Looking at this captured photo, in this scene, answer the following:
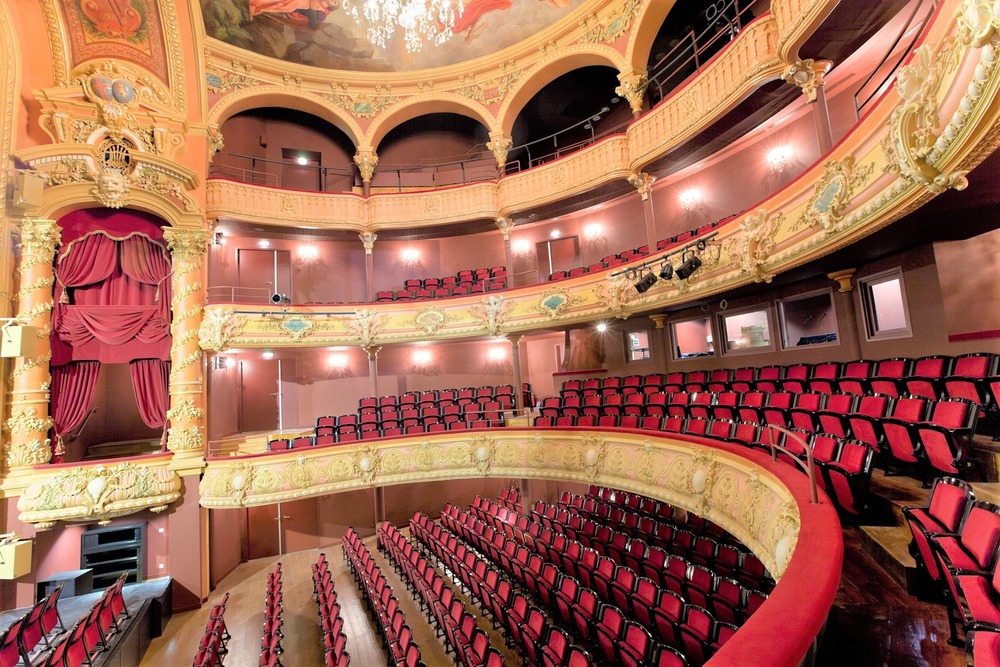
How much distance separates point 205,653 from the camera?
17.7ft

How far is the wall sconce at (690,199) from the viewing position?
10172mm

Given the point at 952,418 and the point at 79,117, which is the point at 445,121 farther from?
the point at 952,418

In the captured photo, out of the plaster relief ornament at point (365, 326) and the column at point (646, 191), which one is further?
the plaster relief ornament at point (365, 326)

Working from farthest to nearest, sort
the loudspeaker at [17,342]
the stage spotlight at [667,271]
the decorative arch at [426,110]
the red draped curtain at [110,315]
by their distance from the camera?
the decorative arch at [426,110] → the red draped curtain at [110,315] → the stage spotlight at [667,271] → the loudspeaker at [17,342]

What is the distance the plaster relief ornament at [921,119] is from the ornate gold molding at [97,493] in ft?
35.9

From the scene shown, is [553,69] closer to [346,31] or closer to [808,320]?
[346,31]

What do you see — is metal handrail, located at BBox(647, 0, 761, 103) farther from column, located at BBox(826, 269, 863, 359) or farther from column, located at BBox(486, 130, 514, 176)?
column, located at BBox(826, 269, 863, 359)

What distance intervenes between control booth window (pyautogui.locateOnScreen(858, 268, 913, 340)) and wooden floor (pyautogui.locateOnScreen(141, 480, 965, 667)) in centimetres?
319

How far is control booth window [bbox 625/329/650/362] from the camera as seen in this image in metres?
10.7

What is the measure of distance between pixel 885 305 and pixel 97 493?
12.4 metres

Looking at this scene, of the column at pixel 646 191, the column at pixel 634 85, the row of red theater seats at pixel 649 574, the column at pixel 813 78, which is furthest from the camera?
the column at pixel 634 85

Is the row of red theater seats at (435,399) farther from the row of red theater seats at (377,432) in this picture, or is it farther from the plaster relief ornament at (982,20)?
the plaster relief ornament at (982,20)

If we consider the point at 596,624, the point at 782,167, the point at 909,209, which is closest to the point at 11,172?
the point at 596,624

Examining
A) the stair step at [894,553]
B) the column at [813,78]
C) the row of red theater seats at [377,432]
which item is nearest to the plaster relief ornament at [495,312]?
the row of red theater seats at [377,432]
